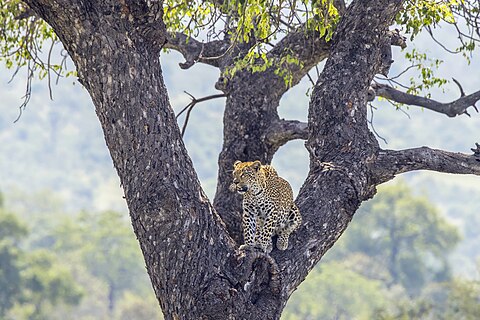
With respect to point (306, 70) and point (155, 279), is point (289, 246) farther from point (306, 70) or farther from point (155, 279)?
point (306, 70)

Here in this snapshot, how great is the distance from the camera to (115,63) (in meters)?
6.61

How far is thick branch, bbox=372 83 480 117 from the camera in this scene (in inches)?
356

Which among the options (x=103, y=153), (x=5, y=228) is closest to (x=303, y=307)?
(x=5, y=228)

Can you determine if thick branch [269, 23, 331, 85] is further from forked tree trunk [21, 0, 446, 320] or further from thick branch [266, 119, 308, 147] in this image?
forked tree trunk [21, 0, 446, 320]

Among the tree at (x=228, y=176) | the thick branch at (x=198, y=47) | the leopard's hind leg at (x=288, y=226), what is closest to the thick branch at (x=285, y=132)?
the tree at (x=228, y=176)

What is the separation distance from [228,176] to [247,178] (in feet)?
1.86

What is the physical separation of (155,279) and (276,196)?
1.74m

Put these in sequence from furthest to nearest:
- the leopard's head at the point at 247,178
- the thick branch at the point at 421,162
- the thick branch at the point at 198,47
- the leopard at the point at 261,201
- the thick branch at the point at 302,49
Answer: the thick branch at the point at 198,47 < the thick branch at the point at 302,49 < the leopard's head at the point at 247,178 < the leopard at the point at 261,201 < the thick branch at the point at 421,162

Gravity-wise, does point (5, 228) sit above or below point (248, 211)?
above

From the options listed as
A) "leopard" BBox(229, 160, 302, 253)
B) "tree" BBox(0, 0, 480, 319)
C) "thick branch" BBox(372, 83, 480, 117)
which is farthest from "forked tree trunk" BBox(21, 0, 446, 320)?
"thick branch" BBox(372, 83, 480, 117)

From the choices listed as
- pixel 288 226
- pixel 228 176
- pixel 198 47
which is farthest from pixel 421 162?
pixel 198 47

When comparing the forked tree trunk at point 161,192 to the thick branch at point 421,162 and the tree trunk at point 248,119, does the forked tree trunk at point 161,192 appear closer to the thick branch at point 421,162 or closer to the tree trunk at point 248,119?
the thick branch at point 421,162

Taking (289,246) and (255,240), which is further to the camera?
(255,240)

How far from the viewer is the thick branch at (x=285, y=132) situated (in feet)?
27.8
